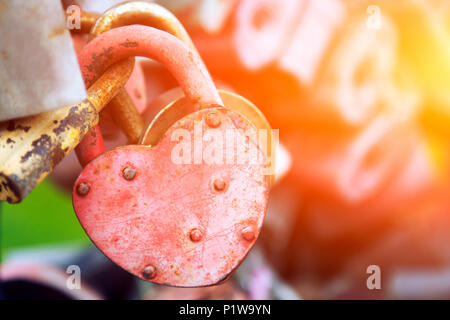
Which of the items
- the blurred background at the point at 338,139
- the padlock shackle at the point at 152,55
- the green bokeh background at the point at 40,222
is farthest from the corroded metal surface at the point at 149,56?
the green bokeh background at the point at 40,222

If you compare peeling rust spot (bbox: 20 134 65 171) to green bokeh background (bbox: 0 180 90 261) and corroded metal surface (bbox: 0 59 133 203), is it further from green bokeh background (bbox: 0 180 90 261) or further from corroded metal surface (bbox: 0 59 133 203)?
green bokeh background (bbox: 0 180 90 261)

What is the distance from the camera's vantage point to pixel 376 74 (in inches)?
39.4

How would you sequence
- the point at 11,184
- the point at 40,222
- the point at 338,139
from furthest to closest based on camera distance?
1. the point at 40,222
2. the point at 338,139
3. the point at 11,184

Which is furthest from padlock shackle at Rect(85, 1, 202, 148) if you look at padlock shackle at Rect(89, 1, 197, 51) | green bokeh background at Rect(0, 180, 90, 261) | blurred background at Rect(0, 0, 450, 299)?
green bokeh background at Rect(0, 180, 90, 261)

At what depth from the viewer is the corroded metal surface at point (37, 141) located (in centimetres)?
23

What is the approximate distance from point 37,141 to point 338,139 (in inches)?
33.4

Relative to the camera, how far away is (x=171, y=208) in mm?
271

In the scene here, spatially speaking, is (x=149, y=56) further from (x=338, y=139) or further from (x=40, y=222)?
(x=40, y=222)

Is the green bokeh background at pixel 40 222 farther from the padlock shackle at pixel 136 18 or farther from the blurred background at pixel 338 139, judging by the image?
the padlock shackle at pixel 136 18

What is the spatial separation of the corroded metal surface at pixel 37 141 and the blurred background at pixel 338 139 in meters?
0.41

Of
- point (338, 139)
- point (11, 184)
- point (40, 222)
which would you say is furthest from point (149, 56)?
point (40, 222)

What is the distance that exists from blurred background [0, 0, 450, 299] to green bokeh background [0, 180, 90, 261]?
474 millimetres

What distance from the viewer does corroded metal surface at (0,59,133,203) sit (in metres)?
0.23

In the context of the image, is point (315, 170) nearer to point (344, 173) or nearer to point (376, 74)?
point (344, 173)
